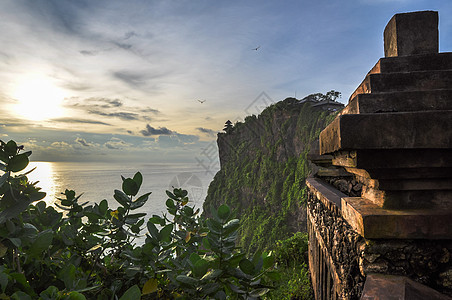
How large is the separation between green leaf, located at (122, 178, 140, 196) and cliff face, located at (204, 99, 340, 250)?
32.7 m

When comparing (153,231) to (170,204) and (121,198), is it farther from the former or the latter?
(170,204)

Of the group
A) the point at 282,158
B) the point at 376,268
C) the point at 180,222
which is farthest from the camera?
the point at 282,158

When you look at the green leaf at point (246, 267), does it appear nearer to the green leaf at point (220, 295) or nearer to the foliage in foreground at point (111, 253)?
the foliage in foreground at point (111, 253)

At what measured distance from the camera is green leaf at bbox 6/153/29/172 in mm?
980

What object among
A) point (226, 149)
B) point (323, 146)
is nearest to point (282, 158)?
point (226, 149)

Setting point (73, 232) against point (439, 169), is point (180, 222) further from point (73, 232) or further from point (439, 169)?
point (439, 169)

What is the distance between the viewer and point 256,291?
1.11m

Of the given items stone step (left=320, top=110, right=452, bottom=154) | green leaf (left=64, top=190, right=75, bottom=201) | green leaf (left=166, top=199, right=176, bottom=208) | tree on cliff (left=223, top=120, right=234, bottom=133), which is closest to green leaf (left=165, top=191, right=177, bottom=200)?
green leaf (left=166, top=199, right=176, bottom=208)

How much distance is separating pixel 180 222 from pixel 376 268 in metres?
1.34

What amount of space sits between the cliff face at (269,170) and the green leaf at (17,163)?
3294 centimetres

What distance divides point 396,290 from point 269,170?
145 ft

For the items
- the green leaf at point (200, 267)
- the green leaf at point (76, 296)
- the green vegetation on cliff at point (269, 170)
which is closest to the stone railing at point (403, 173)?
the green leaf at point (200, 267)

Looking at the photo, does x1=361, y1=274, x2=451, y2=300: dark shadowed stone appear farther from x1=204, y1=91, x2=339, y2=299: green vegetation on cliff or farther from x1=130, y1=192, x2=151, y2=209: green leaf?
x1=204, y1=91, x2=339, y2=299: green vegetation on cliff

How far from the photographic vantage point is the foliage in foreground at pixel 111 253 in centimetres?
95
